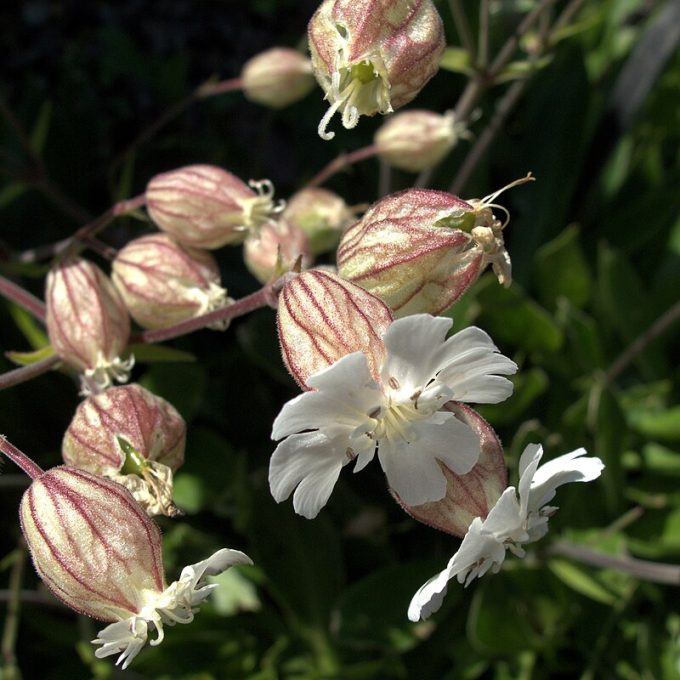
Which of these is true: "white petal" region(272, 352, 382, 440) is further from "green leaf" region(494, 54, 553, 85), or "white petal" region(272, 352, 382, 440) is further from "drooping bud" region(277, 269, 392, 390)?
"green leaf" region(494, 54, 553, 85)

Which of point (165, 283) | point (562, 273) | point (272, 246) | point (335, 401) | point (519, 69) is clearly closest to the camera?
point (335, 401)

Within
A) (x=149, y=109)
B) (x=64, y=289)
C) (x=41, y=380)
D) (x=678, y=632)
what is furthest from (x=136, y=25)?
(x=678, y=632)

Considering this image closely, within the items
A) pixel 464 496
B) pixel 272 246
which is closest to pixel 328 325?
pixel 464 496

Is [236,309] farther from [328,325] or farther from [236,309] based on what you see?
[328,325]

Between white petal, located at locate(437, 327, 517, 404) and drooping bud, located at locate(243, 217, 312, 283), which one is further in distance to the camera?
drooping bud, located at locate(243, 217, 312, 283)

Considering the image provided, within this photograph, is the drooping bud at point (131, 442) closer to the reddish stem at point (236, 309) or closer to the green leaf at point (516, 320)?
the reddish stem at point (236, 309)

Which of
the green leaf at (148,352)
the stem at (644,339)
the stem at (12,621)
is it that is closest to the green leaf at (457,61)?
the stem at (644,339)

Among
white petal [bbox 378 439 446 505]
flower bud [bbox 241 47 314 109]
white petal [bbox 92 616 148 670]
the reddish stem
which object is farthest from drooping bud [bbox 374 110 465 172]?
white petal [bbox 92 616 148 670]
